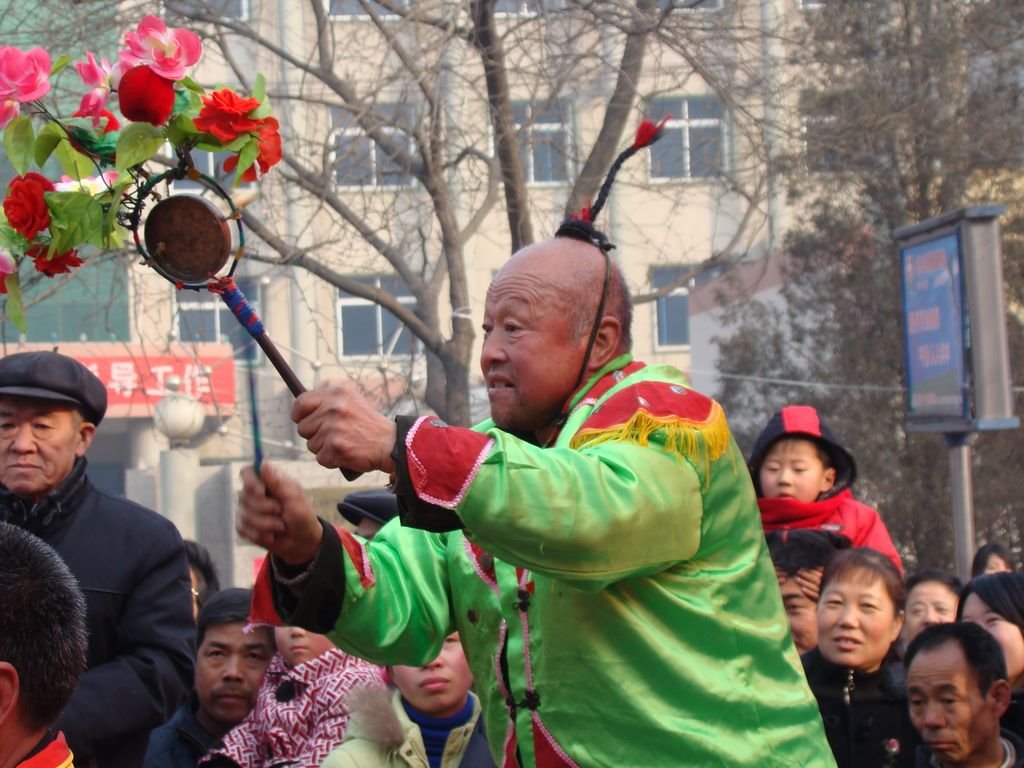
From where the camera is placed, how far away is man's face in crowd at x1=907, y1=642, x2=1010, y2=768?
482 cm

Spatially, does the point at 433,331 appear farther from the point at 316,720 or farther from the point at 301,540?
the point at 301,540

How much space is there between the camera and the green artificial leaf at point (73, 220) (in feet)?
11.0

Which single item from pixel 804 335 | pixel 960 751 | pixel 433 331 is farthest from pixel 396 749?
pixel 804 335

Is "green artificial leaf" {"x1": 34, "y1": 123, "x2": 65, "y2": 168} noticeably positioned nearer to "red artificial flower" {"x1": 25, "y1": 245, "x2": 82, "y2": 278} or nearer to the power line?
"red artificial flower" {"x1": 25, "y1": 245, "x2": 82, "y2": 278}

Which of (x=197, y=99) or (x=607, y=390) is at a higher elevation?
(x=197, y=99)

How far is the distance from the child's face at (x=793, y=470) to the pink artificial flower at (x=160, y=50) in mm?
3292

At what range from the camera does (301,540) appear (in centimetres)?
313

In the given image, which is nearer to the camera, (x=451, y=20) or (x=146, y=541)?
(x=146, y=541)

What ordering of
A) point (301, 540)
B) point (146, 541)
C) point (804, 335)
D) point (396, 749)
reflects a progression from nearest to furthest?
point (301, 540), point (146, 541), point (396, 749), point (804, 335)

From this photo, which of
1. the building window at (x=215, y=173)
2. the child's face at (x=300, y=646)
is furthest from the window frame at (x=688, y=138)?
the child's face at (x=300, y=646)

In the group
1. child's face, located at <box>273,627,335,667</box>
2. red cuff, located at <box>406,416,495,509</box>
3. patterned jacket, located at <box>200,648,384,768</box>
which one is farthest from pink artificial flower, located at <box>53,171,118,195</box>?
child's face, located at <box>273,627,335,667</box>

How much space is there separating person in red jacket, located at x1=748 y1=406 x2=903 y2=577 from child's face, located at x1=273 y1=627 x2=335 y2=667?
67.0 inches

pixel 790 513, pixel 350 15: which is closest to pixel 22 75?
pixel 790 513

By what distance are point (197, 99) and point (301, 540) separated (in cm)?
92
